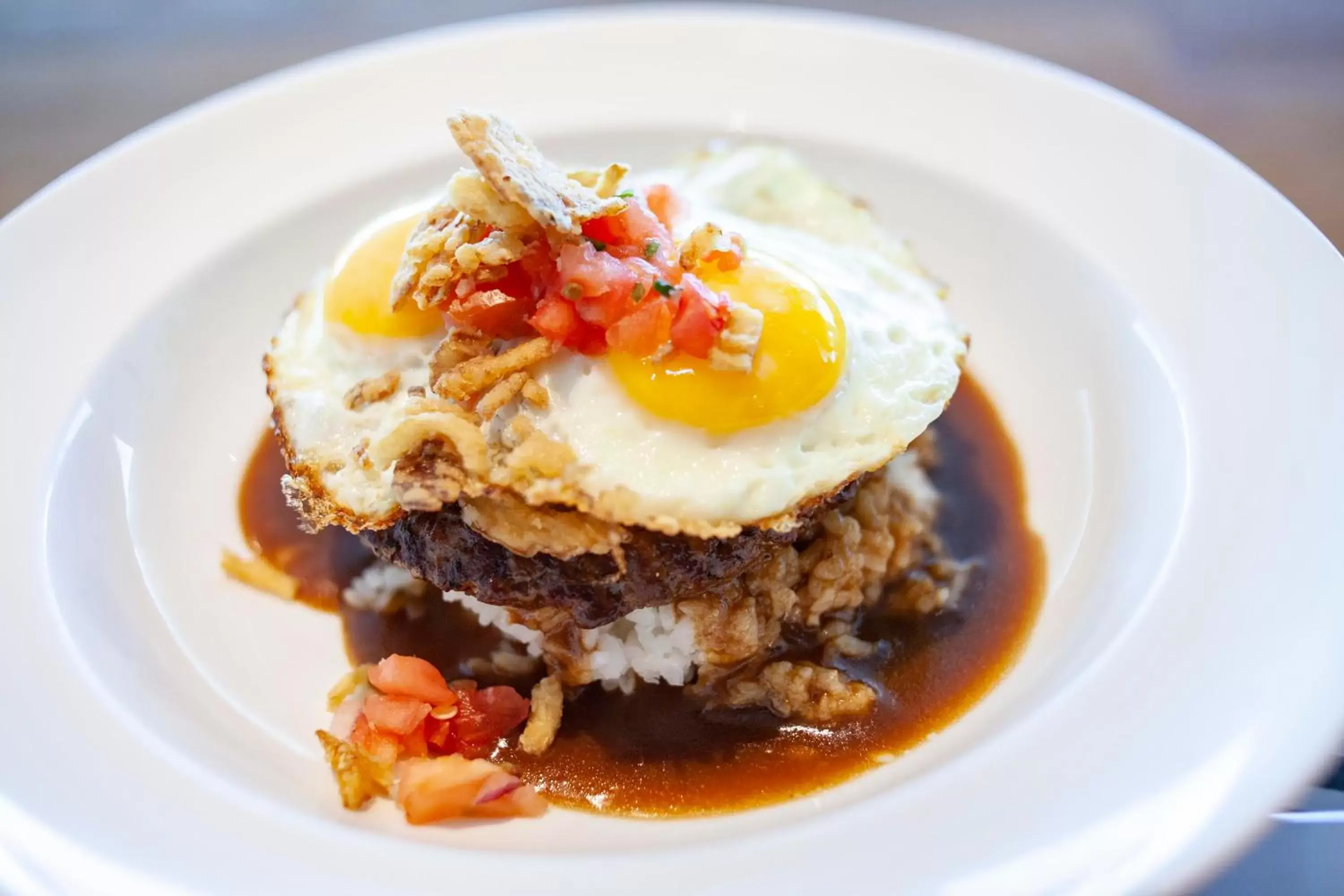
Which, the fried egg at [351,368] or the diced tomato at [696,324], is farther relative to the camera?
the fried egg at [351,368]

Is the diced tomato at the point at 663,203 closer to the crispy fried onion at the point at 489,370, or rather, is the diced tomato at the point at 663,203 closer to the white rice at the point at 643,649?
the crispy fried onion at the point at 489,370

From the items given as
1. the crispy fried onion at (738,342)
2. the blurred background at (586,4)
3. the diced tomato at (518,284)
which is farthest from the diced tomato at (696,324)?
the blurred background at (586,4)

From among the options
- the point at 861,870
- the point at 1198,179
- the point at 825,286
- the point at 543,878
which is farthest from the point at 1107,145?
the point at 543,878

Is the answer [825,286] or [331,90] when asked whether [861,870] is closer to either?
[825,286]

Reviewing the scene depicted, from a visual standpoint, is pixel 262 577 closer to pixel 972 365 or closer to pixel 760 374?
pixel 760 374

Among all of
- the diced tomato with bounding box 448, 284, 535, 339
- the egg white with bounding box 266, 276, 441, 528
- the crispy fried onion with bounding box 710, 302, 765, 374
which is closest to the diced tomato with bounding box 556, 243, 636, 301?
the diced tomato with bounding box 448, 284, 535, 339

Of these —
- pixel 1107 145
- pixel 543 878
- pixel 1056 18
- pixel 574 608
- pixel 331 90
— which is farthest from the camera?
pixel 1056 18

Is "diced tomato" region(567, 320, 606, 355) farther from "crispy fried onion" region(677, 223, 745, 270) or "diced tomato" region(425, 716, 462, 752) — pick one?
"diced tomato" region(425, 716, 462, 752)
